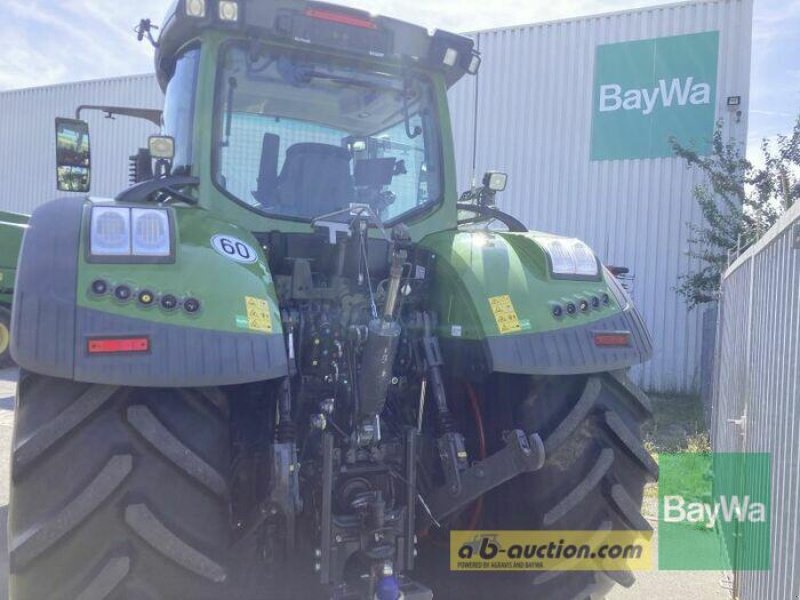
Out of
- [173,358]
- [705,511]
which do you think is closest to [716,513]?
[705,511]

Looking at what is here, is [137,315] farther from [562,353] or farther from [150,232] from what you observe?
[562,353]

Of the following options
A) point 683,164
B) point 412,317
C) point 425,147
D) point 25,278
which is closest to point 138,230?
point 25,278

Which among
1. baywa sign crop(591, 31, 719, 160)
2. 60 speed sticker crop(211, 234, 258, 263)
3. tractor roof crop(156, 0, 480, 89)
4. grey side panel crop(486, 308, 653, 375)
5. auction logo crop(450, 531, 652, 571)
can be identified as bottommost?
auction logo crop(450, 531, 652, 571)

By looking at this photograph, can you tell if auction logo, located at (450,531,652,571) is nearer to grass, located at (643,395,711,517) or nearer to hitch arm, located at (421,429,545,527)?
hitch arm, located at (421,429,545,527)

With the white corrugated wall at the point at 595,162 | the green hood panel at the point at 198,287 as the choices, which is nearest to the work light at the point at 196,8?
the green hood panel at the point at 198,287

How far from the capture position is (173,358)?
229cm

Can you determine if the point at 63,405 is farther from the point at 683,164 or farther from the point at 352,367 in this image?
the point at 683,164

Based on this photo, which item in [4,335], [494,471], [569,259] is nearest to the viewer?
[494,471]

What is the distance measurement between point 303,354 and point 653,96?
29.6 feet

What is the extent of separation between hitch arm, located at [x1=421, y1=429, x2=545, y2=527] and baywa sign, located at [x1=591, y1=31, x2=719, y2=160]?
872cm

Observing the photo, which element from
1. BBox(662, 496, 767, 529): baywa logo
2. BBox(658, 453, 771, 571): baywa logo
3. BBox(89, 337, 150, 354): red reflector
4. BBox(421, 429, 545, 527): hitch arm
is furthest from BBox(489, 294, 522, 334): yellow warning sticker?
BBox(662, 496, 767, 529): baywa logo

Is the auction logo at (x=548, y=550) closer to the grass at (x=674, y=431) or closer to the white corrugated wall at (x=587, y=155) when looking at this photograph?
the grass at (x=674, y=431)

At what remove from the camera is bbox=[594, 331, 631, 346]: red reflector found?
2943mm

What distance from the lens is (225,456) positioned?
2.59 meters
